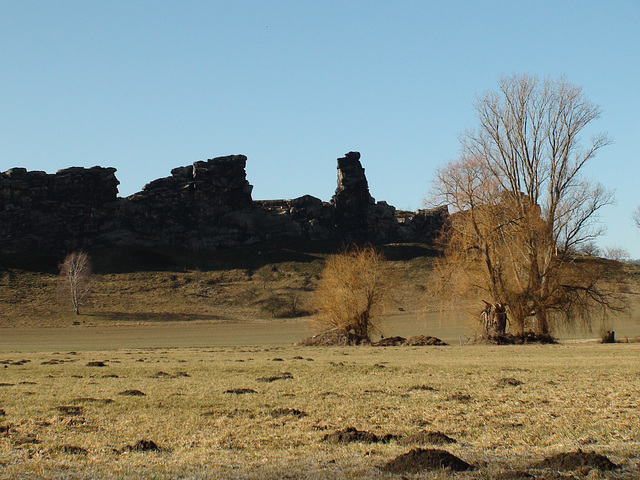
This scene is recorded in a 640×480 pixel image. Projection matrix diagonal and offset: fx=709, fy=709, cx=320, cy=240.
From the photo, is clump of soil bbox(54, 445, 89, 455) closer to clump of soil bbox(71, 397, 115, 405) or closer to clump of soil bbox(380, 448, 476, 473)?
clump of soil bbox(380, 448, 476, 473)

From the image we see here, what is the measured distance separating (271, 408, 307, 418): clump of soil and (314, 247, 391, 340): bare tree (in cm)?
3564

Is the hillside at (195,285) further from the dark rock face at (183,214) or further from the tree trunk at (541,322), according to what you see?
the tree trunk at (541,322)

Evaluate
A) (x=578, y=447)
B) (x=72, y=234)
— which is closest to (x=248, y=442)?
(x=578, y=447)

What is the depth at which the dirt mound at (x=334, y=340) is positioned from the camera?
47.6 m

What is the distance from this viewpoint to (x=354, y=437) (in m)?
11.4

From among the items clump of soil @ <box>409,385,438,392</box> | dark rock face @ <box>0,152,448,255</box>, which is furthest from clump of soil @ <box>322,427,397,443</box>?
dark rock face @ <box>0,152,448,255</box>

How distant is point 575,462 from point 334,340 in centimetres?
3968

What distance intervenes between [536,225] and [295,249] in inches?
4066

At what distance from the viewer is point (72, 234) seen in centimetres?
14500

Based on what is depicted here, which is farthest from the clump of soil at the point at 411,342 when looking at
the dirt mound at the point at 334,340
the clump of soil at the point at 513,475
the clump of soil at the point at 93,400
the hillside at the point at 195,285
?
the hillside at the point at 195,285

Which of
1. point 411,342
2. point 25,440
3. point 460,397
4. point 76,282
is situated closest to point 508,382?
point 460,397

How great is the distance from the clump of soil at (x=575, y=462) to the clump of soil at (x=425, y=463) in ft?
3.38

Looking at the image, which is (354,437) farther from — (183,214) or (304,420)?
(183,214)

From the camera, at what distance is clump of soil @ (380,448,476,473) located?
363 inches
